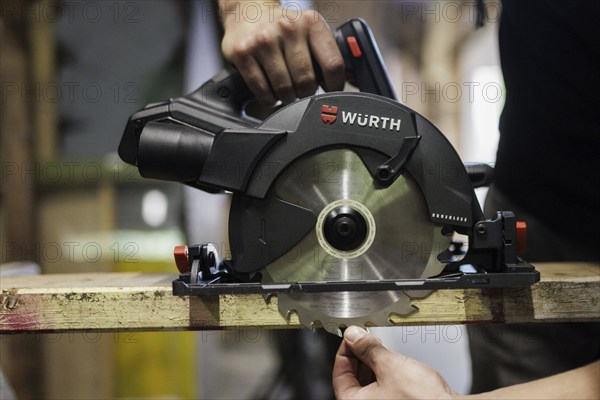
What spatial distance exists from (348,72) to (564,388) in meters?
0.68

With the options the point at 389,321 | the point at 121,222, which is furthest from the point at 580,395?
the point at 121,222

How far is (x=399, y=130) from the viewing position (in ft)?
2.85

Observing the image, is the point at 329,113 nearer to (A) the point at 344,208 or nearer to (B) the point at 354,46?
(A) the point at 344,208

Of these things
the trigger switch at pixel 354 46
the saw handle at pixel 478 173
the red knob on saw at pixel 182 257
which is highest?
the trigger switch at pixel 354 46

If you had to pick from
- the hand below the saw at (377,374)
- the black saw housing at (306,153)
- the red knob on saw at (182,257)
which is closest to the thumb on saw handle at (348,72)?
the black saw housing at (306,153)

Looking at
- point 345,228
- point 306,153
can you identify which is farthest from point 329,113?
point 345,228

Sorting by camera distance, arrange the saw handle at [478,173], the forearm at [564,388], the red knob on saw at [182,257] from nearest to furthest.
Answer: the forearm at [564,388]
the red knob on saw at [182,257]
the saw handle at [478,173]

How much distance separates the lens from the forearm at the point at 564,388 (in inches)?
30.3

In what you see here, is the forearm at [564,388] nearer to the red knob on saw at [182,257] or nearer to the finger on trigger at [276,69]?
the red knob on saw at [182,257]

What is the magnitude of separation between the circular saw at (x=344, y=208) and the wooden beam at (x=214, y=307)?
3 centimetres

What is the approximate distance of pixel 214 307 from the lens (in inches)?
34.3

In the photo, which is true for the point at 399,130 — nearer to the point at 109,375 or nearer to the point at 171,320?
the point at 171,320

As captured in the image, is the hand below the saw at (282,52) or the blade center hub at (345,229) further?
the hand below the saw at (282,52)

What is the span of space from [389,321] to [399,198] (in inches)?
7.5
